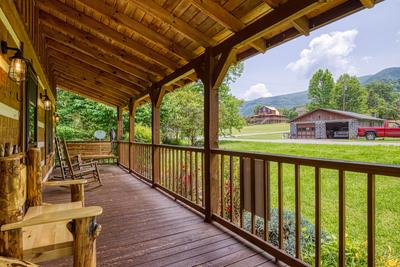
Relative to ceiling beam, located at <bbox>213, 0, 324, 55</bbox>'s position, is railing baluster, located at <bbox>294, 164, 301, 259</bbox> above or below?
below

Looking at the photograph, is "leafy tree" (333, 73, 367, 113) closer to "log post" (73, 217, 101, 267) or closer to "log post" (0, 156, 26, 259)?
"log post" (73, 217, 101, 267)

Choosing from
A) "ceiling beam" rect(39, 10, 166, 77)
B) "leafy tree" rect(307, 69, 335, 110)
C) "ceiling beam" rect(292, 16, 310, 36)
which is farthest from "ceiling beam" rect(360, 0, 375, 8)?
"leafy tree" rect(307, 69, 335, 110)

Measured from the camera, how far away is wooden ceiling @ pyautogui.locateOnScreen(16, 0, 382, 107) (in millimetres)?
2223

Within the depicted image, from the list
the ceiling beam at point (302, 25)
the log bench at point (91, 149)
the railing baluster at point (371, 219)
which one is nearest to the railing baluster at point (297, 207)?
the railing baluster at point (371, 219)

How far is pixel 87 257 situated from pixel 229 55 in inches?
95.3

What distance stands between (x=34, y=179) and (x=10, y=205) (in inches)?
37.7

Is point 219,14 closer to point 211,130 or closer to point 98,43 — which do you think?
point 211,130

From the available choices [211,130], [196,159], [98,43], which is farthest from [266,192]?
[98,43]

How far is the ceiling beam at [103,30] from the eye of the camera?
3.43 metres

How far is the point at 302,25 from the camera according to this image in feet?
7.34

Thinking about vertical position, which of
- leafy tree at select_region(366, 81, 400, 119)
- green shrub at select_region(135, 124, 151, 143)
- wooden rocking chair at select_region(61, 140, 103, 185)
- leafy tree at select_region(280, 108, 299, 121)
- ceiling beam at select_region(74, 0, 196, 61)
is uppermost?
ceiling beam at select_region(74, 0, 196, 61)

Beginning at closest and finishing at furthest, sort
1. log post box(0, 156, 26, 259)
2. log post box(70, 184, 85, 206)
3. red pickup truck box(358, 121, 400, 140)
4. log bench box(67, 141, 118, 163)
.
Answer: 1. log post box(0, 156, 26, 259)
2. log post box(70, 184, 85, 206)
3. red pickup truck box(358, 121, 400, 140)
4. log bench box(67, 141, 118, 163)

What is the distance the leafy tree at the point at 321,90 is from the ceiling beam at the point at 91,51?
4658 mm

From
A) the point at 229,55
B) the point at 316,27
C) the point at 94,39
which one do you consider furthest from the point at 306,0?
the point at 94,39
